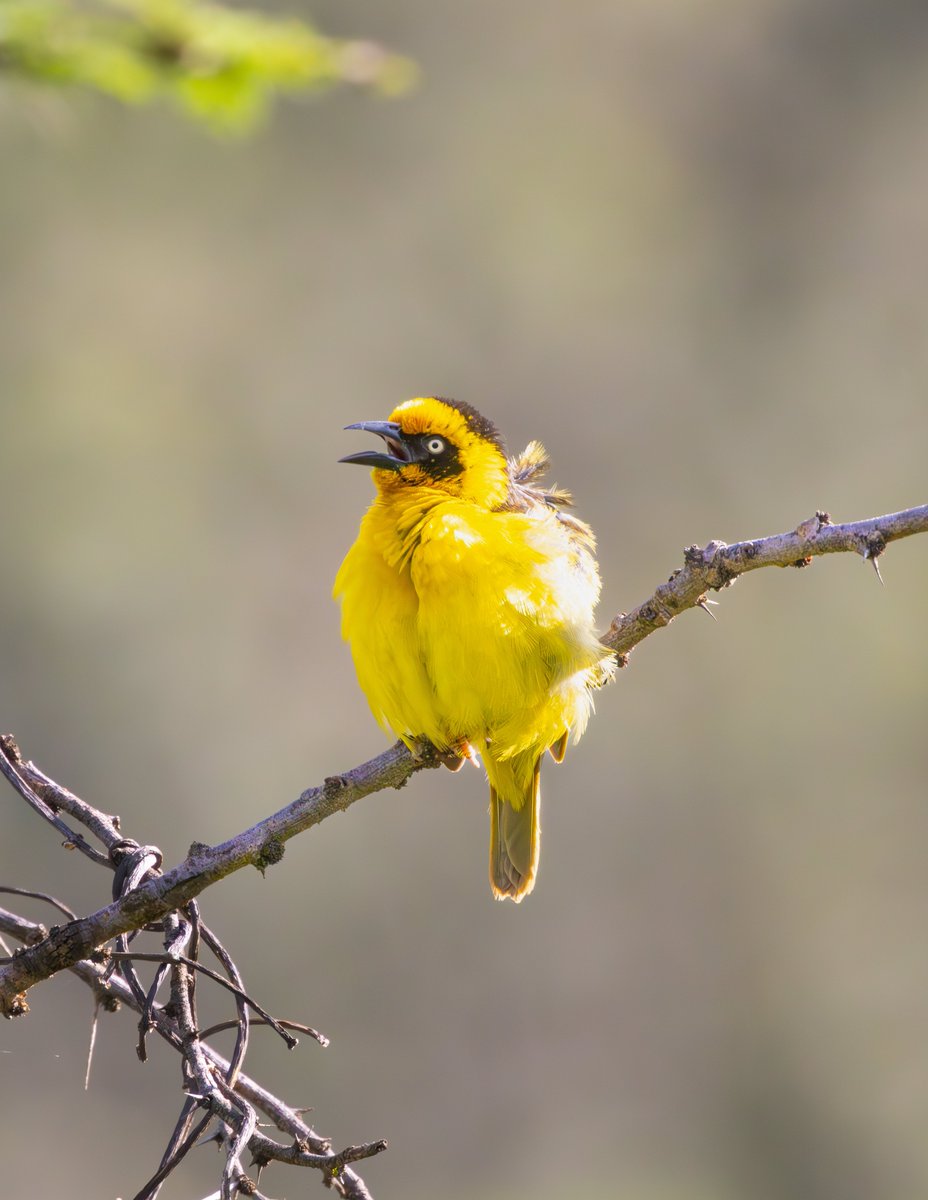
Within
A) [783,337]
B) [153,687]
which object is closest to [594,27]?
[783,337]

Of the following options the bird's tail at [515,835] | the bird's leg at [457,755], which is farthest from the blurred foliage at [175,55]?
the bird's tail at [515,835]

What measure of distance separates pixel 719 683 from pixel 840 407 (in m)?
7.72

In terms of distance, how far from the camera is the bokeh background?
729 inches

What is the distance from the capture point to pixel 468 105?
4094 cm

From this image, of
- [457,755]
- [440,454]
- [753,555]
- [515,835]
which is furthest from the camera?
[515,835]

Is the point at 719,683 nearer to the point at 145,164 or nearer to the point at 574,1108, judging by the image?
the point at 574,1108

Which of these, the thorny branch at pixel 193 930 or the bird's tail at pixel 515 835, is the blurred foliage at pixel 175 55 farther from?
the bird's tail at pixel 515 835

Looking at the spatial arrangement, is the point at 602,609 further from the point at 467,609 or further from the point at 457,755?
the point at 467,609

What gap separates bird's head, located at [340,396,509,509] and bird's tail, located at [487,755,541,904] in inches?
41.5

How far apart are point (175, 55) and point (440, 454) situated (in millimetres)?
2432

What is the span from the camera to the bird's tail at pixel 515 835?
5.38 m

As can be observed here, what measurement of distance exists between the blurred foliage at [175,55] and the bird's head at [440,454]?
2.02m

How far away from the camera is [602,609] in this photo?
2403 centimetres

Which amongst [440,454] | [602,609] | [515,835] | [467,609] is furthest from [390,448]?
[602,609]
